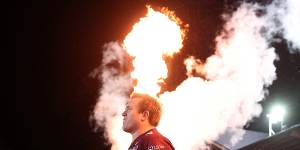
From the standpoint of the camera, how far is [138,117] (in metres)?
3.59

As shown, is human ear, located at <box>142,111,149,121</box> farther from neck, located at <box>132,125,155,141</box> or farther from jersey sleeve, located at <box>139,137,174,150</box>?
jersey sleeve, located at <box>139,137,174,150</box>

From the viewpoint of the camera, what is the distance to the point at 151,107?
3639 mm

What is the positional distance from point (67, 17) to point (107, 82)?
5852mm

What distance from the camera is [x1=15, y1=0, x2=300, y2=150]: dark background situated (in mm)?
14359

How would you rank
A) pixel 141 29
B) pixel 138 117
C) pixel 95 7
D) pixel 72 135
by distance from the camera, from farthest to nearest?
1. pixel 72 135
2. pixel 95 7
3. pixel 141 29
4. pixel 138 117

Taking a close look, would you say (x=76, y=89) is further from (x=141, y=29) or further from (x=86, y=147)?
(x=141, y=29)

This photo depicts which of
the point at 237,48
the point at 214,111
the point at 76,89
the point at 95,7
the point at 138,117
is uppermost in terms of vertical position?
the point at 95,7

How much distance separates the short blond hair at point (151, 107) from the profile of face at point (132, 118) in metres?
0.04

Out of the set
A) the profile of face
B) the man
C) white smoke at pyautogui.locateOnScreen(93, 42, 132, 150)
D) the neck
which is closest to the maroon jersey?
the man

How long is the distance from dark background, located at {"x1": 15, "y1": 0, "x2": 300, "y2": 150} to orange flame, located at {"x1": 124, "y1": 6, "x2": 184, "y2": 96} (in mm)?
3794

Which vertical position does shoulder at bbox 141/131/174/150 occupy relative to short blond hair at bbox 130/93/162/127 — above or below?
below

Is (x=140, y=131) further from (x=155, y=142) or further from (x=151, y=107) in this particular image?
(x=155, y=142)

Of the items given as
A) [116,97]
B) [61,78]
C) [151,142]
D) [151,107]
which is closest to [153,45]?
[116,97]

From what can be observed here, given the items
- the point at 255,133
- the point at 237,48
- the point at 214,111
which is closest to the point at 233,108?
the point at 214,111
